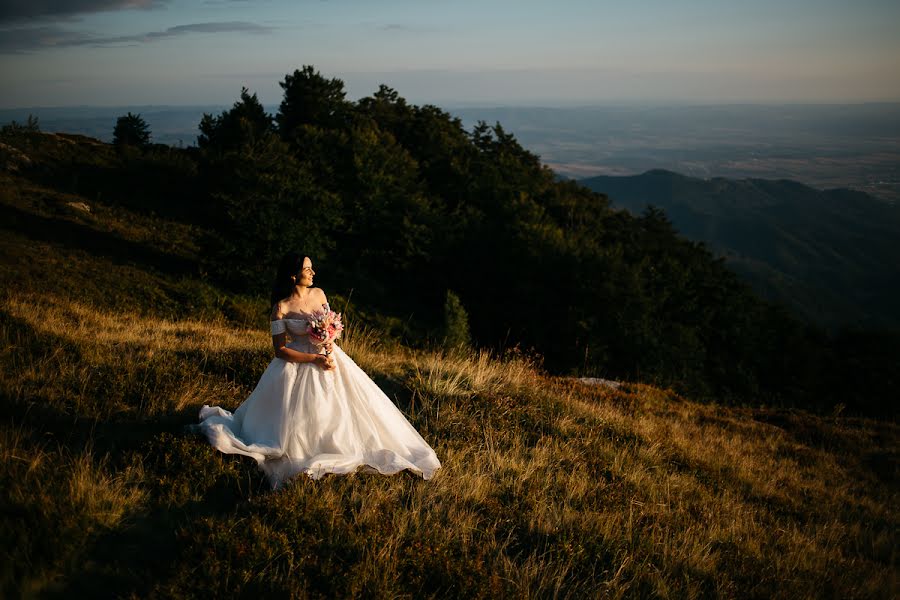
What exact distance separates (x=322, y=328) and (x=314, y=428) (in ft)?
3.59

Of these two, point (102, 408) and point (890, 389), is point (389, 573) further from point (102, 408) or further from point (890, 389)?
point (890, 389)

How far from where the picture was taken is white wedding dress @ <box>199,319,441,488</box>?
519cm

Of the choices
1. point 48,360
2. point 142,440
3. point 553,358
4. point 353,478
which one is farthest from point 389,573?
point 553,358

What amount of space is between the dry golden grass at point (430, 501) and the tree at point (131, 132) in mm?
45671

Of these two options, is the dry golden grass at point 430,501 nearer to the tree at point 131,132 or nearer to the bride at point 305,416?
the bride at point 305,416

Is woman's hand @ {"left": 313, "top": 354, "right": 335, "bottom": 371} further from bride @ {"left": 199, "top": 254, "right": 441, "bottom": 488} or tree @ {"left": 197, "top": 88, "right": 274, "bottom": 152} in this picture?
tree @ {"left": 197, "top": 88, "right": 274, "bottom": 152}

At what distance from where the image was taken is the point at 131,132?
1850 inches

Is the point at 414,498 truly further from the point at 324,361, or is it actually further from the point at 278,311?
the point at 278,311

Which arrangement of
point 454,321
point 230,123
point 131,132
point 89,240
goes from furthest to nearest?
point 131,132, point 230,123, point 454,321, point 89,240

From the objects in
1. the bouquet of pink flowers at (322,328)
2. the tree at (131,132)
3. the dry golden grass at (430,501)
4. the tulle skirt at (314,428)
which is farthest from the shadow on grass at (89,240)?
the tree at (131,132)

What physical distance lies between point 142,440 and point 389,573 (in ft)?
10.5

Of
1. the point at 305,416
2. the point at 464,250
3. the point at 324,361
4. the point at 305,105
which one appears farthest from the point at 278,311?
the point at 305,105

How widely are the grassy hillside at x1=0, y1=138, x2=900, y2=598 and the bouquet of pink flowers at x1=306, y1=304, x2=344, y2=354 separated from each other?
1495 millimetres

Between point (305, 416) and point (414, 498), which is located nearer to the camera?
point (414, 498)
